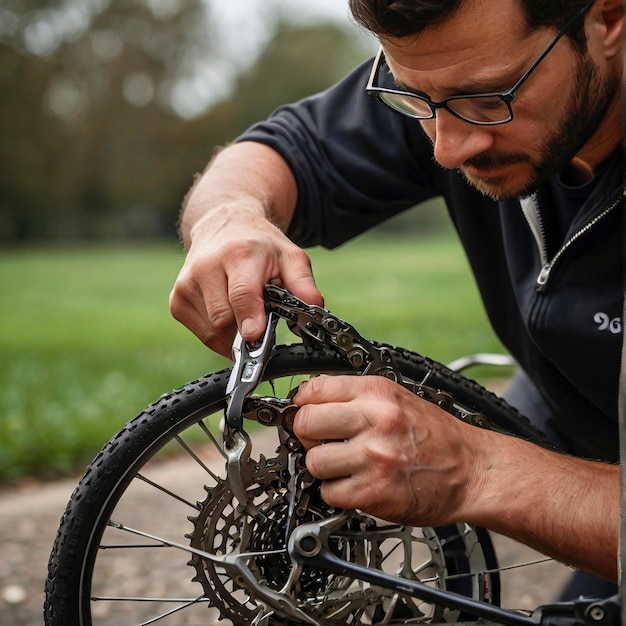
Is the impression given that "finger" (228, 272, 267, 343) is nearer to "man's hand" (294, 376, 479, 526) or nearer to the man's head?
→ "man's hand" (294, 376, 479, 526)

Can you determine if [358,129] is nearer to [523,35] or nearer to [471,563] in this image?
[523,35]

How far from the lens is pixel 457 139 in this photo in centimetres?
198

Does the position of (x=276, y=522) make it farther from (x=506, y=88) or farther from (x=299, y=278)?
(x=506, y=88)

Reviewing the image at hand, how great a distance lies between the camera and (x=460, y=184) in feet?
8.47

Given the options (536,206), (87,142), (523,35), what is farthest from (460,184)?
(87,142)

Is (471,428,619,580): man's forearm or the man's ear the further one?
the man's ear

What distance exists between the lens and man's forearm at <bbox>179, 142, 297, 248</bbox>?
7.62 ft

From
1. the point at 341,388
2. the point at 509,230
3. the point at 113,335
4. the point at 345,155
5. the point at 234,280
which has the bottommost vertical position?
the point at 341,388

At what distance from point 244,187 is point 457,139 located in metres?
0.65

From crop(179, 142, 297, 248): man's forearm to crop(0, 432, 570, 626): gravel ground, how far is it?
1609 mm

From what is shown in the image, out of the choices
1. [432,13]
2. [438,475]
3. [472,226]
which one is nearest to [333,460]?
[438,475]

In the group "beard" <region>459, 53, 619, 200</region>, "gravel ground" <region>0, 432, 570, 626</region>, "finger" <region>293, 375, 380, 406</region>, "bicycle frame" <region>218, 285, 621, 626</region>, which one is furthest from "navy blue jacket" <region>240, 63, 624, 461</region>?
"gravel ground" <region>0, 432, 570, 626</region>

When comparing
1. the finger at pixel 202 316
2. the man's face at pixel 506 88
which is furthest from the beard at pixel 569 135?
the finger at pixel 202 316

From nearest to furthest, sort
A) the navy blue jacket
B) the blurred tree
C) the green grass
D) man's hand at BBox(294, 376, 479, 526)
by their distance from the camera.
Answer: man's hand at BBox(294, 376, 479, 526), the navy blue jacket, the green grass, the blurred tree
